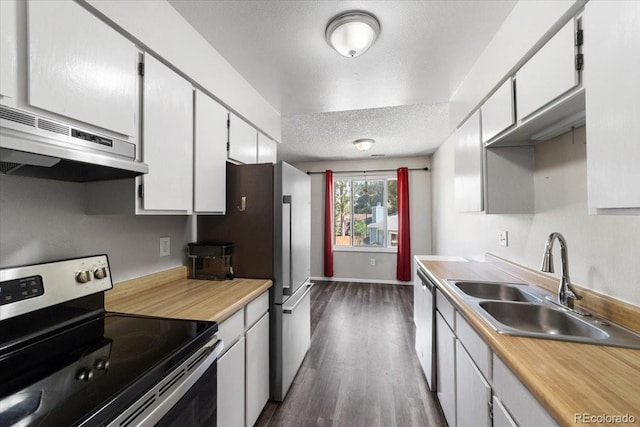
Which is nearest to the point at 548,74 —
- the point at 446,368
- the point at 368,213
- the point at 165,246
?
the point at 446,368

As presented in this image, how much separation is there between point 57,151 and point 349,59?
168 cm

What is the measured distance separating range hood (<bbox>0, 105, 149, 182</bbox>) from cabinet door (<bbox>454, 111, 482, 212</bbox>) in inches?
77.9

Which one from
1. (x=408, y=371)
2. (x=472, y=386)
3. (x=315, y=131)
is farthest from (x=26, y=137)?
(x=315, y=131)

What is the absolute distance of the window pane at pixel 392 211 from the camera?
520cm

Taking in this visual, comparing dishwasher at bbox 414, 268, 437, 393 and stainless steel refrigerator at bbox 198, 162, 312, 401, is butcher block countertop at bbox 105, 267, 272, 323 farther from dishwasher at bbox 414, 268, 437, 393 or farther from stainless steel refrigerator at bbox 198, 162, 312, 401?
dishwasher at bbox 414, 268, 437, 393

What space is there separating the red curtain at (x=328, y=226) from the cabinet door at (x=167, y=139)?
3858mm

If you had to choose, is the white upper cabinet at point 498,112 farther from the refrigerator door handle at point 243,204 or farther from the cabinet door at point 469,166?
the refrigerator door handle at point 243,204

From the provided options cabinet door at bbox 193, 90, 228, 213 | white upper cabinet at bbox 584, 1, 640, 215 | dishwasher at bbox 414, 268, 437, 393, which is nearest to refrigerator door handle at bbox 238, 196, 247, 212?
cabinet door at bbox 193, 90, 228, 213

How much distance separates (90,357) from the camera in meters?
0.86

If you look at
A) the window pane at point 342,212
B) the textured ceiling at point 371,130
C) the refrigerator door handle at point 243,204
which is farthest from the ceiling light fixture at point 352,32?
the window pane at point 342,212

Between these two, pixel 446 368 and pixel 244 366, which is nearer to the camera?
pixel 244 366

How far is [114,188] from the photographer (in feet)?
4.07
